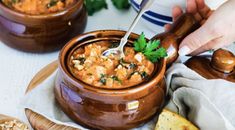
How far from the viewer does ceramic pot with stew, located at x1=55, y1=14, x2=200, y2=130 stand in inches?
42.0

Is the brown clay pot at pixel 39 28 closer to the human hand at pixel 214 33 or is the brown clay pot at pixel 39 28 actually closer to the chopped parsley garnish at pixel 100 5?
the chopped parsley garnish at pixel 100 5

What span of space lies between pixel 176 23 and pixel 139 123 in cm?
31

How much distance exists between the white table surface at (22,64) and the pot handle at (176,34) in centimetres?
25

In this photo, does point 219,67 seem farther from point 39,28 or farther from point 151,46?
point 39,28

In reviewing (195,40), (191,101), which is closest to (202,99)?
(191,101)

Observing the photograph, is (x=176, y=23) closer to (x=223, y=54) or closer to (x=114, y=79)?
(x=223, y=54)

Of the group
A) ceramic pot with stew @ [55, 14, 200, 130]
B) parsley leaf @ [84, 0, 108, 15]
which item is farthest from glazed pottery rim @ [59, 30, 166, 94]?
parsley leaf @ [84, 0, 108, 15]

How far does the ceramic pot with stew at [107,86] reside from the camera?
1.07 meters

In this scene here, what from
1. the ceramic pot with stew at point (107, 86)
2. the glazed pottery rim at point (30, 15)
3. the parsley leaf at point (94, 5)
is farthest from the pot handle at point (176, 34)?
the parsley leaf at point (94, 5)

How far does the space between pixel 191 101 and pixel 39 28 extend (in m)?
0.48

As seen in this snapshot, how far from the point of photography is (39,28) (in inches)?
52.8

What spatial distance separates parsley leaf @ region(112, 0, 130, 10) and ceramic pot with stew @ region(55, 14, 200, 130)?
0.44 meters

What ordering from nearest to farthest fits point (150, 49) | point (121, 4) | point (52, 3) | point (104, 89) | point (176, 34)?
1. point (104, 89)
2. point (150, 49)
3. point (176, 34)
4. point (52, 3)
5. point (121, 4)

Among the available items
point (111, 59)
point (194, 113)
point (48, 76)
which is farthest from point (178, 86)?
point (48, 76)
